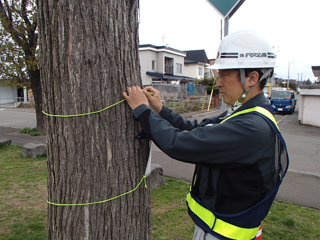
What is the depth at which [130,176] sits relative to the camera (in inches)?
79.6

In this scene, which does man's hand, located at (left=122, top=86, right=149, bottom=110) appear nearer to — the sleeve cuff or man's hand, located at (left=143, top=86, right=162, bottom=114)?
the sleeve cuff

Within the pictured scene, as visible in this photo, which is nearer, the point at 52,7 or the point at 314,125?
the point at 52,7

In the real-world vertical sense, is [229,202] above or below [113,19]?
below

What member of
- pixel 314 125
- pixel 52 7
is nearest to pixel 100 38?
pixel 52 7

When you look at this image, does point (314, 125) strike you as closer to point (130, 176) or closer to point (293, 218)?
point (293, 218)

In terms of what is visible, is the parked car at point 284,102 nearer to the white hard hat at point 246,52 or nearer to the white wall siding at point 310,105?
the white wall siding at point 310,105

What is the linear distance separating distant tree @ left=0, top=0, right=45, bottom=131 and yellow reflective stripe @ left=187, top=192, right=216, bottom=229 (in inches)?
350

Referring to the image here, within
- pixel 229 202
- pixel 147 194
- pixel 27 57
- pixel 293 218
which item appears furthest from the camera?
pixel 27 57

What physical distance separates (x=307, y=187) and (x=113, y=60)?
5.19m

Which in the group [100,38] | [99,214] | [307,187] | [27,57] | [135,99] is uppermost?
[27,57]

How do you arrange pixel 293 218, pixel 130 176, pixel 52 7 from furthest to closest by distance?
pixel 293 218, pixel 130 176, pixel 52 7

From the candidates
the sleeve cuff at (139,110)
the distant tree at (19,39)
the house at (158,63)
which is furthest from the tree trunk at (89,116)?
the house at (158,63)

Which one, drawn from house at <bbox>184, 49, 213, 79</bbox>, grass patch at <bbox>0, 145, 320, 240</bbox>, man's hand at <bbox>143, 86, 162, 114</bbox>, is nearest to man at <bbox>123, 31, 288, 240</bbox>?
man's hand at <bbox>143, 86, 162, 114</bbox>

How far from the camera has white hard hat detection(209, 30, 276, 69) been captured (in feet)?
5.92
